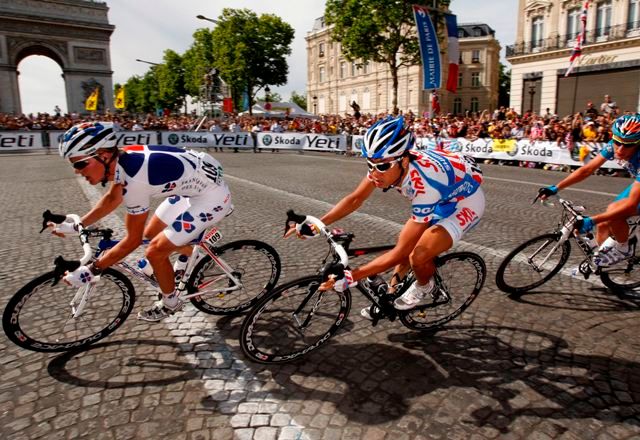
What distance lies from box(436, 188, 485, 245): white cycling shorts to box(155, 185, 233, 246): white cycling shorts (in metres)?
1.87

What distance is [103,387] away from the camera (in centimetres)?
302

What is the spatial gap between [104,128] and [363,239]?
161 inches

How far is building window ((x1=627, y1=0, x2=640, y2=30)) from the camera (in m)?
30.4

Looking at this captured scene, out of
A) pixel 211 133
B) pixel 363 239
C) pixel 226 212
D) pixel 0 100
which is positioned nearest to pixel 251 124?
pixel 211 133

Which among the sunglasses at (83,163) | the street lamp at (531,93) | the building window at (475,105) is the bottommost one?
the sunglasses at (83,163)

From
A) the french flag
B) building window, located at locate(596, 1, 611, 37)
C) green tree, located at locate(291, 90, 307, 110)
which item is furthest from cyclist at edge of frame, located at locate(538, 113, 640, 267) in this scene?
green tree, located at locate(291, 90, 307, 110)

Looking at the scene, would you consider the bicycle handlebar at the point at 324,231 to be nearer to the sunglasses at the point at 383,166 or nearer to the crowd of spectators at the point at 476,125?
the sunglasses at the point at 383,166

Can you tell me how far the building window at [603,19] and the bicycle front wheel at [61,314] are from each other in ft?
129

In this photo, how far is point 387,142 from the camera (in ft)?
9.82

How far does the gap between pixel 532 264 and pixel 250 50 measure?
59071 millimetres

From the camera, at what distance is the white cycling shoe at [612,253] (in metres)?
4.34

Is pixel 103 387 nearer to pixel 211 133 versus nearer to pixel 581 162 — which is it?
pixel 581 162

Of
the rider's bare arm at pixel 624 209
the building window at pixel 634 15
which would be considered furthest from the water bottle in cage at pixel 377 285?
the building window at pixel 634 15

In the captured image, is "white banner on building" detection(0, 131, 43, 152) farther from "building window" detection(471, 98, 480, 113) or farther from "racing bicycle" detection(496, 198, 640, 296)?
"building window" detection(471, 98, 480, 113)
